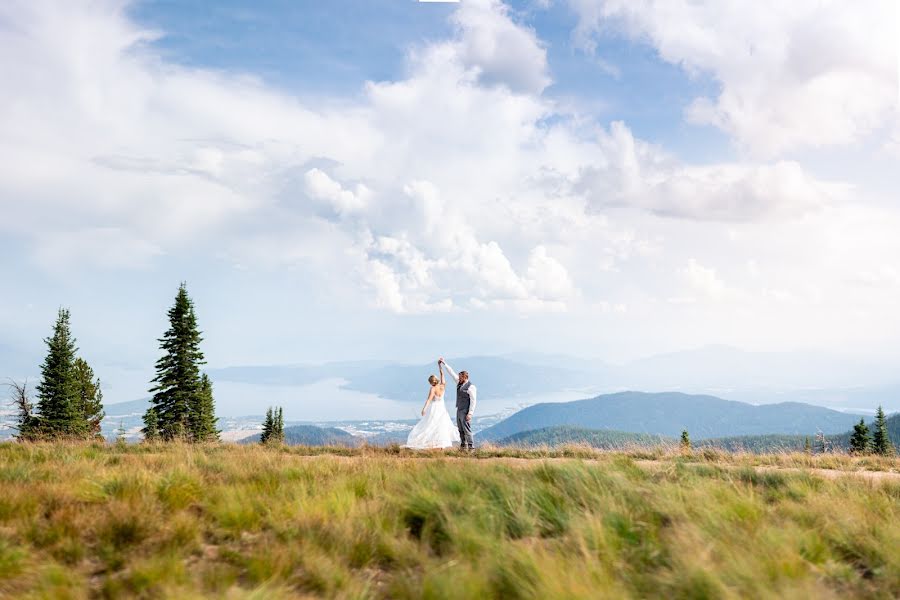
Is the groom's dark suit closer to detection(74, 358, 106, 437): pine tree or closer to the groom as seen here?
the groom

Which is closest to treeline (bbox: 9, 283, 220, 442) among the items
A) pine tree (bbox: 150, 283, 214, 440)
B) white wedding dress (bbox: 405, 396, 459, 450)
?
pine tree (bbox: 150, 283, 214, 440)

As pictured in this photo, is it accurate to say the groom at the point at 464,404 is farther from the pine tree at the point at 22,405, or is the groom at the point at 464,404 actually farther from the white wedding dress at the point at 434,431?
the pine tree at the point at 22,405

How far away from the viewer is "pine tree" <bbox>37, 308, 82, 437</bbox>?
6203 centimetres

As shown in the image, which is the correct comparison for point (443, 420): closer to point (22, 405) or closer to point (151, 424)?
point (22, 405)

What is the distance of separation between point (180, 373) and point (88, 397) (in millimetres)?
25765

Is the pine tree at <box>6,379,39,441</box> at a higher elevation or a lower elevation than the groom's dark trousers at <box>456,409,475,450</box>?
higher

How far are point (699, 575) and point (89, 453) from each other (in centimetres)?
1314

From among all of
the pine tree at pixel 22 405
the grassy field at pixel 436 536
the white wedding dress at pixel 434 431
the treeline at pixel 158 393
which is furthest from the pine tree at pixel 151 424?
the grassy field at pixel 436 536

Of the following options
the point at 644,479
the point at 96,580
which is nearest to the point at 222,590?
the point at 96,580

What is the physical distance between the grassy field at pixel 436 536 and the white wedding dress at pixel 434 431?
425 inches

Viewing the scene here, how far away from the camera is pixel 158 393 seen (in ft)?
187

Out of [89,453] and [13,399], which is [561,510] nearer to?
[89,453]

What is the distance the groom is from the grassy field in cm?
975

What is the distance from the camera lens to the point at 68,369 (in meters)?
64.6
